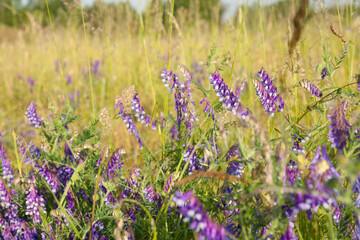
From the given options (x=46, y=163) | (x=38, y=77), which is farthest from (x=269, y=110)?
(x=38, y=77)

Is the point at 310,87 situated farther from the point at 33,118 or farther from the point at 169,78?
the point at 33,118

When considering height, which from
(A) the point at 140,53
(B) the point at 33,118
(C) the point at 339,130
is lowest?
(A) the point at 140,53

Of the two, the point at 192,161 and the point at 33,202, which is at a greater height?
the point at 192,161

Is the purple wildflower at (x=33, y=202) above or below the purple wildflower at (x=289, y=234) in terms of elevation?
below

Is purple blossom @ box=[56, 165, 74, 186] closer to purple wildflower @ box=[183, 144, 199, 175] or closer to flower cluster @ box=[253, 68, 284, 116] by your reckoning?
purple wildflower @ box=[183, 144, 199, 175]

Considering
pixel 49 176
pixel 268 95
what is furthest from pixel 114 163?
pixel 268 95

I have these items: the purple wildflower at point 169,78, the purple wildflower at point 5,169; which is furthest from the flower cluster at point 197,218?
the purple wildflower at point 5,169

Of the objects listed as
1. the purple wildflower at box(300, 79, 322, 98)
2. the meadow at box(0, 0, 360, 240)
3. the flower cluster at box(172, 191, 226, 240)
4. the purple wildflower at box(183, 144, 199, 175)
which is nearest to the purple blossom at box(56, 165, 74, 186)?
the meadow at box(0, 0, 360, 240)


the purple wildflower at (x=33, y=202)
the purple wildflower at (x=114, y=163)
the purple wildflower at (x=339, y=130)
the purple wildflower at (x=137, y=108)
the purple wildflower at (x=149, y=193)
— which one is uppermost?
the purple wildflower at (x=339, y=130)

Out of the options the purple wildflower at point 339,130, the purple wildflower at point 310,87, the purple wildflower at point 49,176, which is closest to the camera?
the purple wildflower at point 339,130

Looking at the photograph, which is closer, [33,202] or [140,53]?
[33,202]

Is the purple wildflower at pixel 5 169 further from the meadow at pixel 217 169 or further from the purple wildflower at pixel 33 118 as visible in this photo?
the purple wildflower at pixel 33 118

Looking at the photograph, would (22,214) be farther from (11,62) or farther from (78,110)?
(11,62)

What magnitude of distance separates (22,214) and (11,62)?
5364 mm
